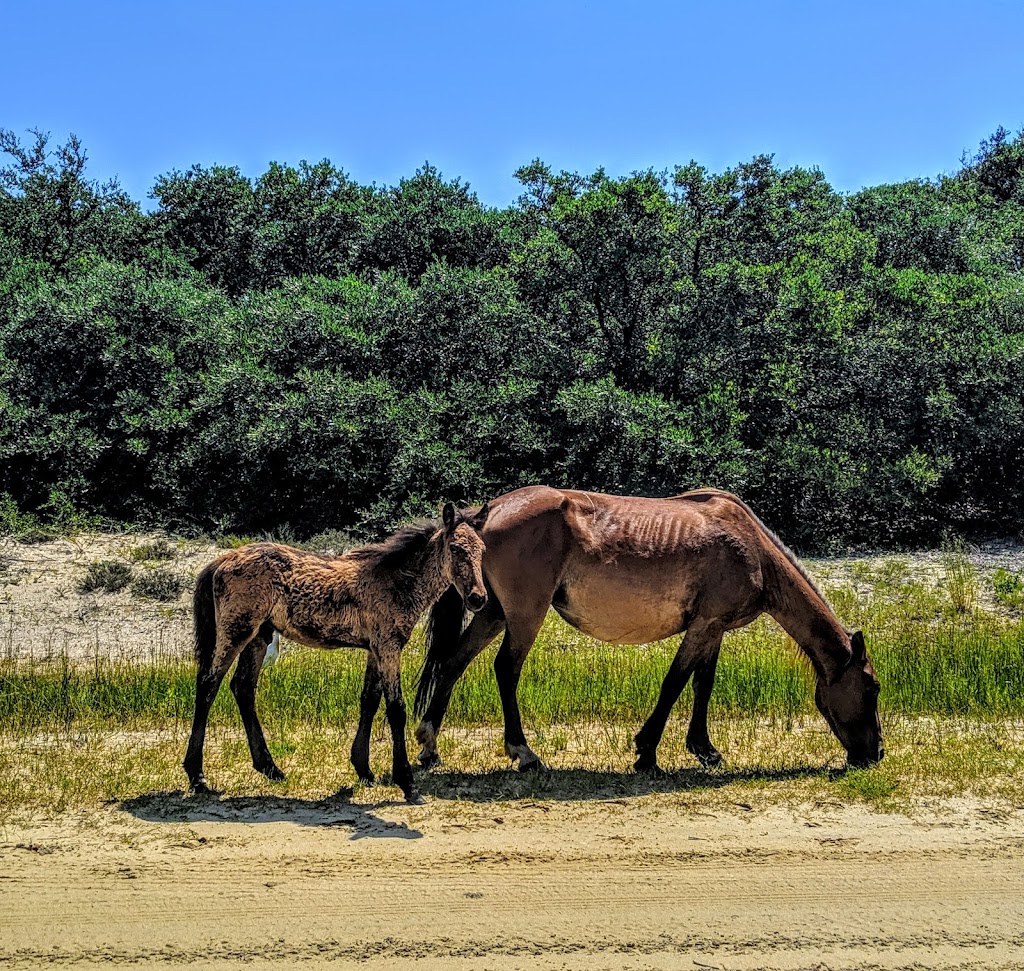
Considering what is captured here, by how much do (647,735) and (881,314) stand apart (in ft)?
37.6

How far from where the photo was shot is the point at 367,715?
8016 mm

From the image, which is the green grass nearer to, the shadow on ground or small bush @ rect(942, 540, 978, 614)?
the shadow on ground

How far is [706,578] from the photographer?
8.96m

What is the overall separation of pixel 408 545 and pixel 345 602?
564 millimetres

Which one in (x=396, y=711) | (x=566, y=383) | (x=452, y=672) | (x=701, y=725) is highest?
(x=566, y=383)

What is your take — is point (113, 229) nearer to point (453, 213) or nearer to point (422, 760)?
point (453, 213)

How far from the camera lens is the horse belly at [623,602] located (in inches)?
351

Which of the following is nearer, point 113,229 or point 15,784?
point 15,784

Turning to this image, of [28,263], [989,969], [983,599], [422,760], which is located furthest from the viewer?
[28,263]

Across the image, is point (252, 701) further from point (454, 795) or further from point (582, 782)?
Answer: point (582, 782)

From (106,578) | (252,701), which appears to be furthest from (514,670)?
(106,578)

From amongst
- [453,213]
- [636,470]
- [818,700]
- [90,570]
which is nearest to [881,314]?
[636,470]

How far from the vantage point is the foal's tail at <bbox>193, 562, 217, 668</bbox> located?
7.95 metres

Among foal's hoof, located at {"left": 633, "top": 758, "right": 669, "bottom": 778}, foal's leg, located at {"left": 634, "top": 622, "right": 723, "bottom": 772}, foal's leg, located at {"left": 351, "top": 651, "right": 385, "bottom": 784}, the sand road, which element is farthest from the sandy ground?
foal's leg, located at {"left": 634, "top": 622, "right": 723, "bottom": 772}
